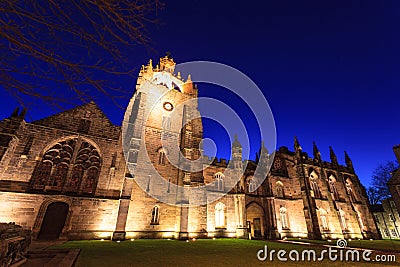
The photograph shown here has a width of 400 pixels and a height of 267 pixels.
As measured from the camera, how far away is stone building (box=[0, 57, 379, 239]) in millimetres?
13188

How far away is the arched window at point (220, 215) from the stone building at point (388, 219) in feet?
132

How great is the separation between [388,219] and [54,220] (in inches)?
2239

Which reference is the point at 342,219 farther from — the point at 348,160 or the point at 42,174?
the point at 42,174

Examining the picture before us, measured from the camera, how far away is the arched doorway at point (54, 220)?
12921mm

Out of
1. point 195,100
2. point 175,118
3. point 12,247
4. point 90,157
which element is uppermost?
point 195,100

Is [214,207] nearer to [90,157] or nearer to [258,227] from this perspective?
[258,227]

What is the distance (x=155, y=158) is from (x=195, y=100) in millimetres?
9590

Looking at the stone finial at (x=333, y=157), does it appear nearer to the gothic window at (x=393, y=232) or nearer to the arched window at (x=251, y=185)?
the arched window at (x=251, y=185)

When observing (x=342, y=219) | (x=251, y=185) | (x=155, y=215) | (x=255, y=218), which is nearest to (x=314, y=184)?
(x=342, y=219)

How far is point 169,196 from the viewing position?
1675cm

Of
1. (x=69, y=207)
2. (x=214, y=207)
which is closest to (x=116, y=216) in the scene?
(x=69, y=207)

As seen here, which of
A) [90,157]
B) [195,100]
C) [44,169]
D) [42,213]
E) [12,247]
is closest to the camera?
[12,247]

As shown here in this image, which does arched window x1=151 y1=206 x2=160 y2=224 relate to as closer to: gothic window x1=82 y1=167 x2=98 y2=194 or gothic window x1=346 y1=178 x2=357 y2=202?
gothic window x1=82 y1=167 x2=98 y2=194

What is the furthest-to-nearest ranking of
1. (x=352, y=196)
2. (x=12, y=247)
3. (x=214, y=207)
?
1. (x=352, y=196)
2. (x=214, y=207)
3. (x=12, y=247)
